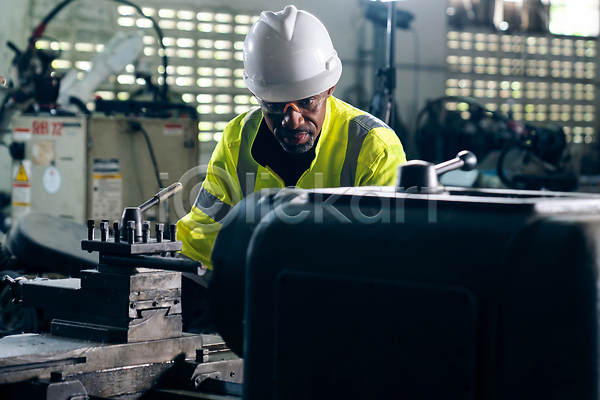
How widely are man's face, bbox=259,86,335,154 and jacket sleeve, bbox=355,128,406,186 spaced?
0.11 meters

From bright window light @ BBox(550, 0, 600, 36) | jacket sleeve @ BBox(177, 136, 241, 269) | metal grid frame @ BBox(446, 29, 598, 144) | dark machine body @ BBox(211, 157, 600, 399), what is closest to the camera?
dark machine body @ BBox(211, 157, 600, 399)

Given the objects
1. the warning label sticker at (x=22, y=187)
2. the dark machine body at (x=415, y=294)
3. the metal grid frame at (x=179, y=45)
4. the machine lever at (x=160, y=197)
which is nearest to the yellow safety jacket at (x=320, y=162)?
the machine lever at (x=160, y=197)

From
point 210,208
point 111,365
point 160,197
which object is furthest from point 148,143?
point 111,365

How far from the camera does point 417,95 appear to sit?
5.10 metres

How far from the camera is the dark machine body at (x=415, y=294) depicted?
48 cm

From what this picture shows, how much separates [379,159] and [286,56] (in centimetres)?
26

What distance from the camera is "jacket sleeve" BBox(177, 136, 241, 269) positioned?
3.88 feet

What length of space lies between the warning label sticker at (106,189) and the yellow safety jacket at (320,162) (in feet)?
6.61

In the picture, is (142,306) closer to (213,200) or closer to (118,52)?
(213,200)

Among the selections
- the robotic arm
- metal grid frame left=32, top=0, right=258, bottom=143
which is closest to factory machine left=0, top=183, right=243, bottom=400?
the robotic arm

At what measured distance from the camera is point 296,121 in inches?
50.5

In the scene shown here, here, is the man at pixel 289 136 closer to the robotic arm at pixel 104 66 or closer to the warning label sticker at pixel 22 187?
the warning label sticker at pixel 22 187

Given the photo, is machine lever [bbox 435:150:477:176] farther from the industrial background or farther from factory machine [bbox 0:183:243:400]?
factory machine [bbox 0:183:243:400]

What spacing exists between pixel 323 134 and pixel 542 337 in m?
0.91
